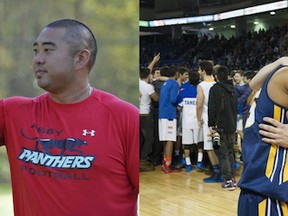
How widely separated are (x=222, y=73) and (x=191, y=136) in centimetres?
67

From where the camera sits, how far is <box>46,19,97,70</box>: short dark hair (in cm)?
74

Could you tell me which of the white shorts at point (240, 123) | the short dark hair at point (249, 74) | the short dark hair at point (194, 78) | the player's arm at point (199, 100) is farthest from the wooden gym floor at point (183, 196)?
the short dark hair at point (249, 74)

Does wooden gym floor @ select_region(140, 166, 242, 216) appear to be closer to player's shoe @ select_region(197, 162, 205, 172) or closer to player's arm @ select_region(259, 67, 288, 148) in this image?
player's shoe @ select_region(197, 162, 205, 172)

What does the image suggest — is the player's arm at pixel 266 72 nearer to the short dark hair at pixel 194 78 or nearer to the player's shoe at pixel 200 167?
the short dark hair at pixel 194 78

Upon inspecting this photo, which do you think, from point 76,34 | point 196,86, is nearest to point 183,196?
point 196,86

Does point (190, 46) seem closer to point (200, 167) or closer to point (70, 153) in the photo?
point (70, 153)

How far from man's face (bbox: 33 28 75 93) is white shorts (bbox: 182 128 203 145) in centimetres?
251

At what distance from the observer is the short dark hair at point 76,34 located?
0.74m

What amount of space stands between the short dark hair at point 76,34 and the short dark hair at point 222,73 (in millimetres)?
1963

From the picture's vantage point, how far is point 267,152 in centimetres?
93

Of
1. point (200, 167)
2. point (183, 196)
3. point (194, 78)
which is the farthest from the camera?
point (200, 167)

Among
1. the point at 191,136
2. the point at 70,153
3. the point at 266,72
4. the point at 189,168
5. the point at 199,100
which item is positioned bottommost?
the point at 189,168

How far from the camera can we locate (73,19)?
0.78 meters

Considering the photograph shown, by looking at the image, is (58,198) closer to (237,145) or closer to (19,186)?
(19,186)
